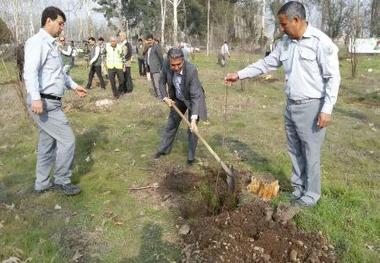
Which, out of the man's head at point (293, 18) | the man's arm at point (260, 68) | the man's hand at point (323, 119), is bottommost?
the man's hand at point (323, 119)

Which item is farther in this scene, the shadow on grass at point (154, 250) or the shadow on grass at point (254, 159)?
the shadow on grass at point (254, 159)

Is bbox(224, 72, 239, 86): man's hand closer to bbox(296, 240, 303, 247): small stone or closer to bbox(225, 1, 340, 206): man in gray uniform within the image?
bbox(225, 1, 340, 206): man in gray uniform

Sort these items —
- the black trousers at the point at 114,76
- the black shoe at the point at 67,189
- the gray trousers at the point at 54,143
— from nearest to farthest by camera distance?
the gray trousers at the point at 54,143
the black shoe at the point at 67,189
the black trousers at the point at 114,76

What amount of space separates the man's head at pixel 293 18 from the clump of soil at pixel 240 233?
160cm

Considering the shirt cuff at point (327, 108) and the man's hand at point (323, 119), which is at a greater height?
the shirt cuff at point (327, 108)

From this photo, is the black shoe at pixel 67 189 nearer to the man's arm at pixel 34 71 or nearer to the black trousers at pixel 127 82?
the man's arm at pixel 34 71

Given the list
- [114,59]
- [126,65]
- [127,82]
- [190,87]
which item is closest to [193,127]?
[190,87]

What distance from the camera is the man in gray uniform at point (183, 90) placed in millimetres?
5117

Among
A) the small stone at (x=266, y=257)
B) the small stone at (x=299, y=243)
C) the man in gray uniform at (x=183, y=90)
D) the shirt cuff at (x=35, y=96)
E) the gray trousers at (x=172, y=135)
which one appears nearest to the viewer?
the small stone at (x=266, y=257)

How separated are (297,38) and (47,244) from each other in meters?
2.91

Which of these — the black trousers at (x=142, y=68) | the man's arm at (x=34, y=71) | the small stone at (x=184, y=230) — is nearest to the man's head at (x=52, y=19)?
the man's arm at (x=34, y=71)

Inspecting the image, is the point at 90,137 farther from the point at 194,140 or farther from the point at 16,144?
the point at 194,140

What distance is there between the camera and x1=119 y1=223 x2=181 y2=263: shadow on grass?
3.66m

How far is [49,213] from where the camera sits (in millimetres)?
4562
